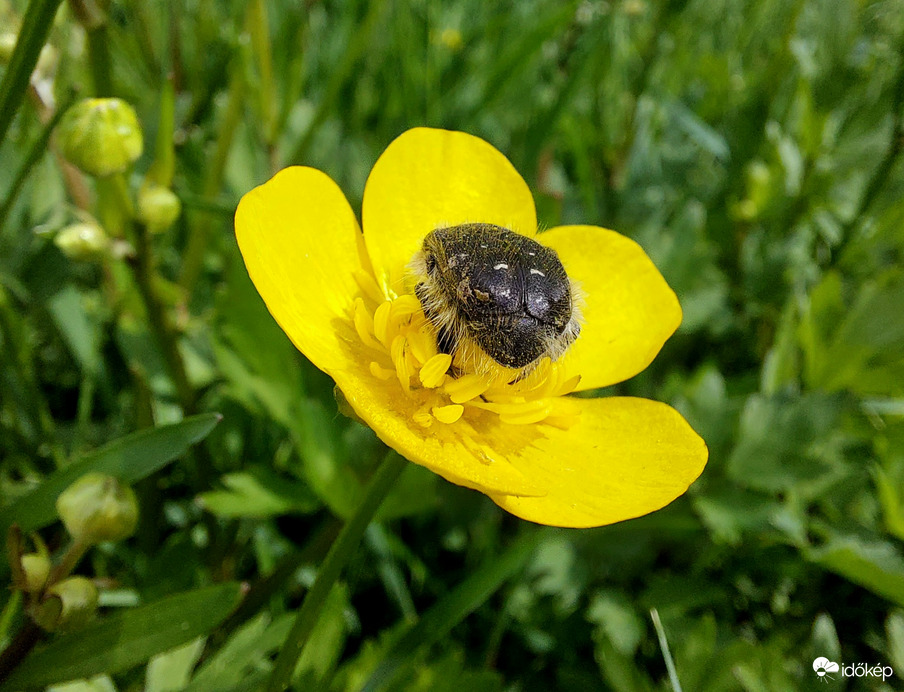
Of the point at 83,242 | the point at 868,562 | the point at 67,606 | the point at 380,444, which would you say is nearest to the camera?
the point at 67,606

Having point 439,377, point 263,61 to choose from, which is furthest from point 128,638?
point 263,61

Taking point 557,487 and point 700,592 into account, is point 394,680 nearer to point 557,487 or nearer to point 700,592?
point 557,487

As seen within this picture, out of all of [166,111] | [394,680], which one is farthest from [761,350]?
[166,111]

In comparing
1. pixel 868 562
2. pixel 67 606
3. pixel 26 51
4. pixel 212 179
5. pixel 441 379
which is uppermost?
pixel 26 51

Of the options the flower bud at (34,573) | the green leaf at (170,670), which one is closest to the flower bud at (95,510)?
the flower bud at (34,573)

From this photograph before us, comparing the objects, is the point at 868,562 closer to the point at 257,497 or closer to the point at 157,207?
the point at 257,497

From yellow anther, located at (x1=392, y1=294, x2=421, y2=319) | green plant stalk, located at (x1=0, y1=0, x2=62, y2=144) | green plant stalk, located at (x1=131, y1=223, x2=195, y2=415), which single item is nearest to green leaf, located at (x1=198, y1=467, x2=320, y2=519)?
green plant stalk, located at (x1=131, y1=223, x2=195, y2=415)

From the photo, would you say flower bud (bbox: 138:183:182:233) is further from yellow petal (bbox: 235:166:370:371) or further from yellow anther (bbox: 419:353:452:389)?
yellow anther (bbox: 419:353:452:389)
